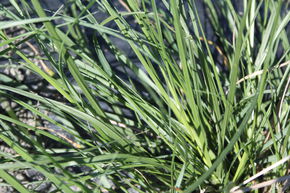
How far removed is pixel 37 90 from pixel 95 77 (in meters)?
0.24

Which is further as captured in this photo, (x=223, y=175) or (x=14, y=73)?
(x=14, y=73)

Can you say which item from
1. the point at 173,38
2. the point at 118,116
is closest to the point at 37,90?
the point at 118,116

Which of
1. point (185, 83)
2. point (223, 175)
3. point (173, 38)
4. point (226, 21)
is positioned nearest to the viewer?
point (185, 83)

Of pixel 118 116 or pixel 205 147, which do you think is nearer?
pixel 205 147

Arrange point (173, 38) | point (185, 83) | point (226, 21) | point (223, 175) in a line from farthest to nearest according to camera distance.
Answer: point (226, 21) < point (173, 38) < point (223, 175) < point (185, 83)

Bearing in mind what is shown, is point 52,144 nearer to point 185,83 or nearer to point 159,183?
point 159,183

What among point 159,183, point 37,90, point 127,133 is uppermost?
point 37,90

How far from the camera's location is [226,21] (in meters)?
0.96

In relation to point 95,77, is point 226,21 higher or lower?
lower

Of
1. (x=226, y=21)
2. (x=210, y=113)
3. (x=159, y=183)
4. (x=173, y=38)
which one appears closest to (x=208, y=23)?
(x=226, y=21)

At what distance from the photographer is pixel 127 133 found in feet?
2.44

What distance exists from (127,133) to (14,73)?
34 centimetres

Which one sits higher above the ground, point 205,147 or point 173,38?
point 173,38

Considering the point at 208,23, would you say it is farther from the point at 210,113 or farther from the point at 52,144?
the point at 52,144
